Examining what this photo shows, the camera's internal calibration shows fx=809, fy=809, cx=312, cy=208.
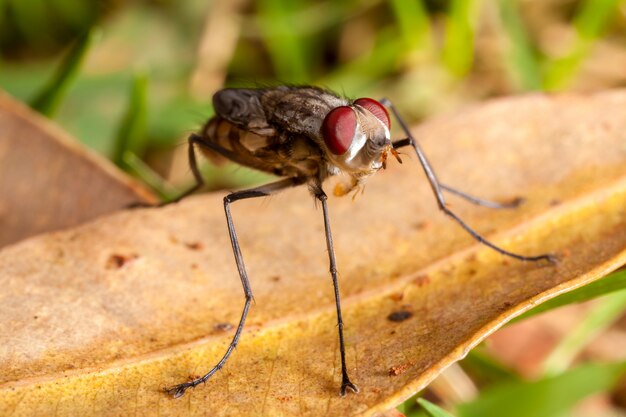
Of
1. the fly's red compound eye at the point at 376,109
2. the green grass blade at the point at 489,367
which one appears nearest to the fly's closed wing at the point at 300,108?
the fly's red compound eye at the point at 376,109

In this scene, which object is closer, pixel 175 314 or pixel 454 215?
pixel 175 314

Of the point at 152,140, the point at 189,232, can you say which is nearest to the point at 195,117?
the point at 152,140

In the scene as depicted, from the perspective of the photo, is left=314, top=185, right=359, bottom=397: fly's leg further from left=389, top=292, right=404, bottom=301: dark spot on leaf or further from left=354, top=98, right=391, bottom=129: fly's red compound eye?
left=354, top=98, right=391, bottom=129: fly's red compound eye

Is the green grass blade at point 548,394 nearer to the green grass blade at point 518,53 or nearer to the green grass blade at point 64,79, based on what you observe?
the green grass blade at point 518,53

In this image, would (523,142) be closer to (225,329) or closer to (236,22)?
(225,329)

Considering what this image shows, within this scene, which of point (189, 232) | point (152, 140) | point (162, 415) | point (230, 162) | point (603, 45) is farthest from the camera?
point (603, 45)

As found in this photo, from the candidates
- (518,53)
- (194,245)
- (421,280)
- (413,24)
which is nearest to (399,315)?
(421,280)

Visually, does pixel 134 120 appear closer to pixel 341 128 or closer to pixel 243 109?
pixel 243 109

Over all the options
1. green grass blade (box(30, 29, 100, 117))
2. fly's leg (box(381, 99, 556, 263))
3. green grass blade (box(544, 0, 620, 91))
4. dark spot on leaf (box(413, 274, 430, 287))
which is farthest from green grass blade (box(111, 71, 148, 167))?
green grass blade (box(544, 0, 620, 91))
